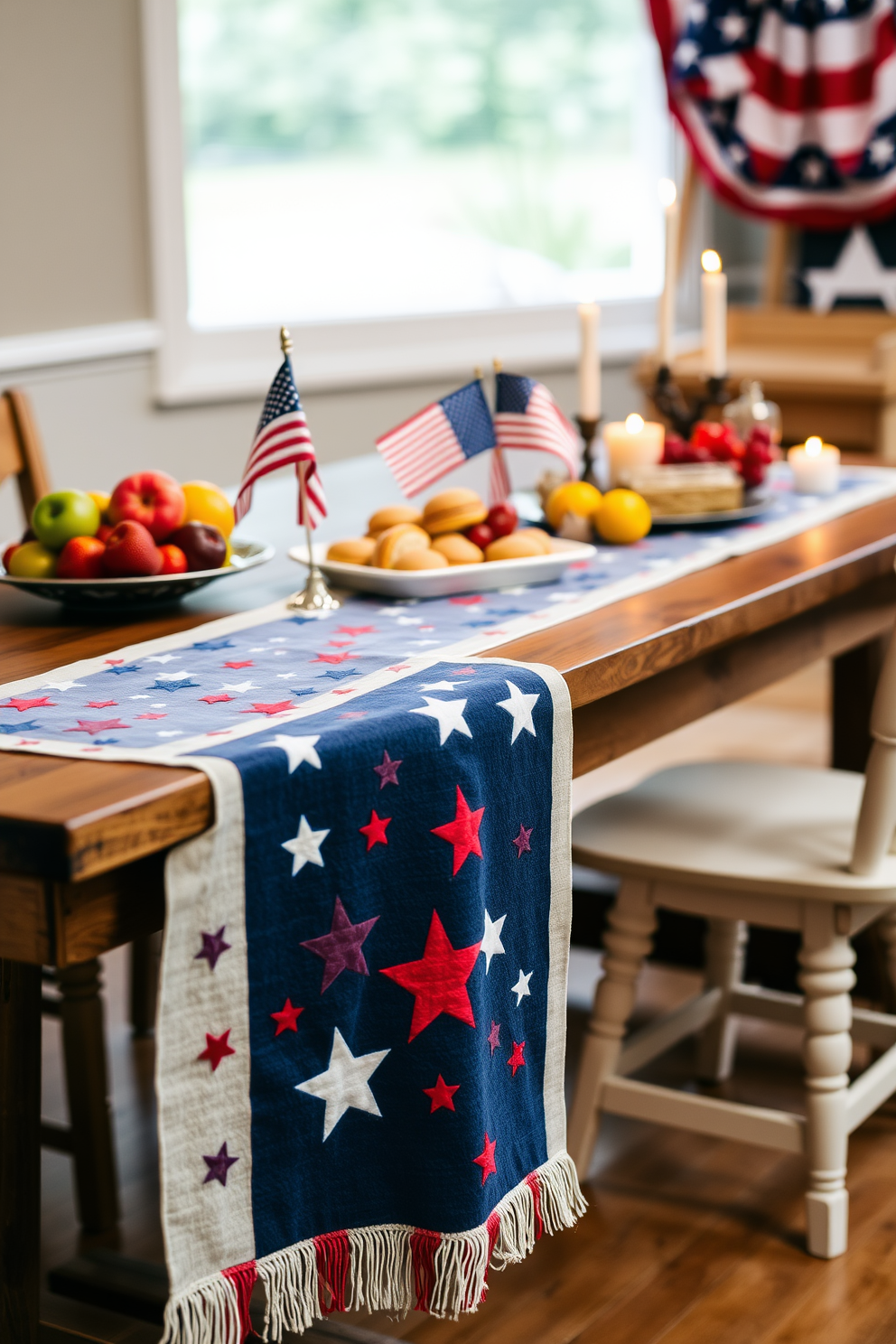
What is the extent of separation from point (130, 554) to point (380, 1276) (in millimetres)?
694

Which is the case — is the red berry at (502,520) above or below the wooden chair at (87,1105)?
above

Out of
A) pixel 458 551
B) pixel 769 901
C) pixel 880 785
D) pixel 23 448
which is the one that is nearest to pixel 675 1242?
pixel 769 901

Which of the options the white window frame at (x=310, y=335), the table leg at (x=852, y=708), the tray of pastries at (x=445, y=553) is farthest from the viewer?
the white window frame at (x=310, y=335)

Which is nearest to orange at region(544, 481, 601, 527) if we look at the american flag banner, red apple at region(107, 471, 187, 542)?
red apple at region(107, 471, 187, 542)

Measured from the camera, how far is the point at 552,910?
1367 millimetres

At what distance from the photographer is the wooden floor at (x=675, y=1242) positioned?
65.7 inches

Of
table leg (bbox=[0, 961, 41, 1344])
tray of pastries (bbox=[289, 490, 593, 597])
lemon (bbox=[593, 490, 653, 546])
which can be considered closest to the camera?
table leg (bbox=[0, 961, 41, 1344])

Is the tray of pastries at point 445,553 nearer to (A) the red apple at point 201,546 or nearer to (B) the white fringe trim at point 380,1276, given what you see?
(A) the red apple at point 201,546

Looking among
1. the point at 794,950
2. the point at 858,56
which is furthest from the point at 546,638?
the point at 858,56

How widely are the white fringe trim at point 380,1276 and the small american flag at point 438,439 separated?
769 millimetres

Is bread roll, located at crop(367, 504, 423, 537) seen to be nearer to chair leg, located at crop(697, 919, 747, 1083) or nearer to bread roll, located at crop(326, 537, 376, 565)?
bread roll, located at crop(326, 537, 376, 565)

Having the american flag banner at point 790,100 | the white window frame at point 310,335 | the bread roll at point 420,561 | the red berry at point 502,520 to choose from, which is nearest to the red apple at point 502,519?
the red berry at point 502,520

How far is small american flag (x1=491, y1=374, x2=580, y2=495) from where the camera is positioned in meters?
1.90

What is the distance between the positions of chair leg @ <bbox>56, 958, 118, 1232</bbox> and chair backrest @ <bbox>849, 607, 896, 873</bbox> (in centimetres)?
86
